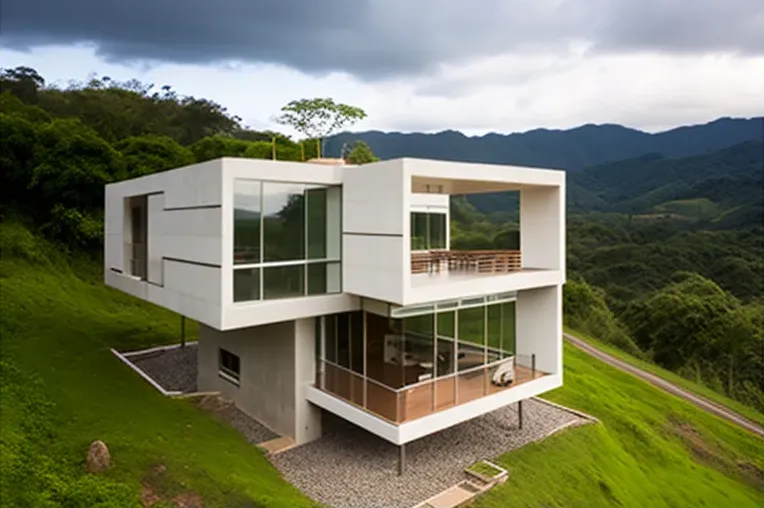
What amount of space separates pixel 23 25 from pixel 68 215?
490 inches

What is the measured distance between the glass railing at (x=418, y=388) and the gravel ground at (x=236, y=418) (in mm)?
2068

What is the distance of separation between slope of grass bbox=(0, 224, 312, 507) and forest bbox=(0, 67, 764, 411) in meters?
8.07

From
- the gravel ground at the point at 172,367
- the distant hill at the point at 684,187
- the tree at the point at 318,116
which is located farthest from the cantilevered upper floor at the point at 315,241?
the distant hill at the point at 684,187

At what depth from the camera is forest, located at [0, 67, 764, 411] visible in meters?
28.8

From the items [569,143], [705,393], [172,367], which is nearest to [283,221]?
[172,367]

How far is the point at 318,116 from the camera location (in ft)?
147

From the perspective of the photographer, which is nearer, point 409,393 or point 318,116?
point 409,393

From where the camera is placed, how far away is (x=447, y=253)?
15703mm

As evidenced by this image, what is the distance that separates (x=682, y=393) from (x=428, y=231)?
801 inches

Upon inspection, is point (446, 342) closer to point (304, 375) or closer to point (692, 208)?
point (304, 375)

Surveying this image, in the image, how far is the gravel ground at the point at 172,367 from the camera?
1809cm

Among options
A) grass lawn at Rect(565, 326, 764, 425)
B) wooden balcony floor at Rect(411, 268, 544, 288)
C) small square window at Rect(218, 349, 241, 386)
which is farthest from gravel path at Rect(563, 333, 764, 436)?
small square window at Rect(218, 349, 241, 386)

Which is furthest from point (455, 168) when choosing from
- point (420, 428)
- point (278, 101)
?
point (278, 101)

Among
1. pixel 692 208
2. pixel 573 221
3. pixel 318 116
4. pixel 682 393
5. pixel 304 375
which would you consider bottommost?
pixel 682 393
